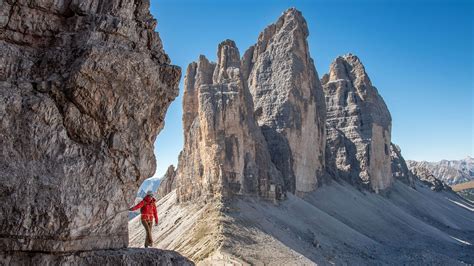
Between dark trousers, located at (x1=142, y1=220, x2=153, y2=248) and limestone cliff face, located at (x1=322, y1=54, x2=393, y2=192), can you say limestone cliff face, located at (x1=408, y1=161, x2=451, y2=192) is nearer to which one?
limestone cliff face, located at (x1=322, y1=54, x2=393, y2=192)

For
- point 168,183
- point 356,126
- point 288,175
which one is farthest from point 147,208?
point 356,126

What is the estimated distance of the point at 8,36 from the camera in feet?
31.1

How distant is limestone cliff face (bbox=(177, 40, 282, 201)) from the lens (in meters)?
40.8

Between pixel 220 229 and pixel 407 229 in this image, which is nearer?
pixel 220 229

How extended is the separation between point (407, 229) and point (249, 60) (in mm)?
33542

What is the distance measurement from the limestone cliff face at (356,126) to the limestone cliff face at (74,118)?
67478mm

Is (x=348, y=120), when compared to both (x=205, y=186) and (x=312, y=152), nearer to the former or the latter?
(x=312, y=152)

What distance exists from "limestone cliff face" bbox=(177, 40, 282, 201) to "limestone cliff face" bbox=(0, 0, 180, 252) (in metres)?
29.1

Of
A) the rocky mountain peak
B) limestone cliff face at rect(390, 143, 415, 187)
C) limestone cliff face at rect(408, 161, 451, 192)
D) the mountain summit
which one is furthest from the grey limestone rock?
limestone cliff face at rect(408, 161, 451, 192)

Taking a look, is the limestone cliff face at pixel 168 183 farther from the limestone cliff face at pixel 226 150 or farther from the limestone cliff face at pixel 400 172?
the limestone cliff face at pixel 400 172

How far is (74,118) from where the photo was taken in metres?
9.47

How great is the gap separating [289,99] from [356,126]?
33299 mm

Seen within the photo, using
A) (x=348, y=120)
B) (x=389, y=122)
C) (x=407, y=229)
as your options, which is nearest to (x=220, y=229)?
(x=407, y=229)

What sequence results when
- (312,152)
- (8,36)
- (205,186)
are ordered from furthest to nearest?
(312,152) < (205,186) < (8,36)
